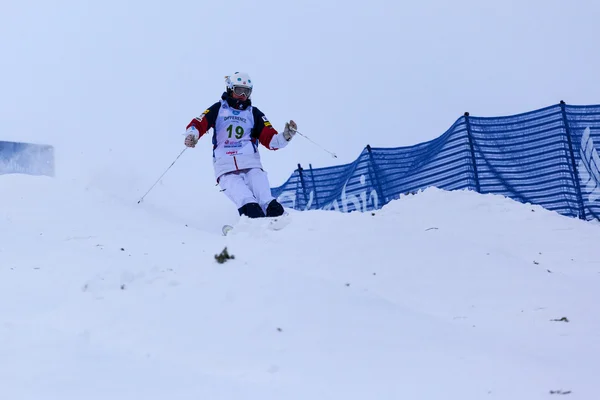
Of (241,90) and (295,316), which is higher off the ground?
(241,90)

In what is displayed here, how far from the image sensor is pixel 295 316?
3.55 metres

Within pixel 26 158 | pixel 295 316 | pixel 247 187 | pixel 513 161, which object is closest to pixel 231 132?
pixel 247 187

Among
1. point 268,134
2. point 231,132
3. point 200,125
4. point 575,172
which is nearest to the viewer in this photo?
point 200,125

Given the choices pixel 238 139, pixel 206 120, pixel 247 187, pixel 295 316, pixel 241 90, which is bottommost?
pixel 295 316

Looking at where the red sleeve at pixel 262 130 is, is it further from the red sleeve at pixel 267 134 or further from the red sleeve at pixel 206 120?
the red sleeve at pixel 206 120

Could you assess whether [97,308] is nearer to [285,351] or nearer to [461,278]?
[285,351]

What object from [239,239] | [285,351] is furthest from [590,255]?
[285,351]

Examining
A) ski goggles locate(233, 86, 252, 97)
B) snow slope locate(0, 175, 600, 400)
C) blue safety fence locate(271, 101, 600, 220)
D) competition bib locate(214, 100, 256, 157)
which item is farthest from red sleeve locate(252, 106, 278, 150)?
blue safety fence locate(271, 101, 600, 220)

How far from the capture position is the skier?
8.36 meters

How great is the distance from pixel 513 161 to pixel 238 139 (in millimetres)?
4732

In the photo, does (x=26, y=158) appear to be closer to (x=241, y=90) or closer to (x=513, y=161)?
(x=241, y=90)

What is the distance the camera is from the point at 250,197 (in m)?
8.15

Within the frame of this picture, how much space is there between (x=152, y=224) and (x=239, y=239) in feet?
6.38

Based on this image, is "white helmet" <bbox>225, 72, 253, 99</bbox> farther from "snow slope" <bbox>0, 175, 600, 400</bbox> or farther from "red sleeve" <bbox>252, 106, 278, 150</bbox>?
"snow slope" <bbox>0, 175, 600, 400</bbox>
